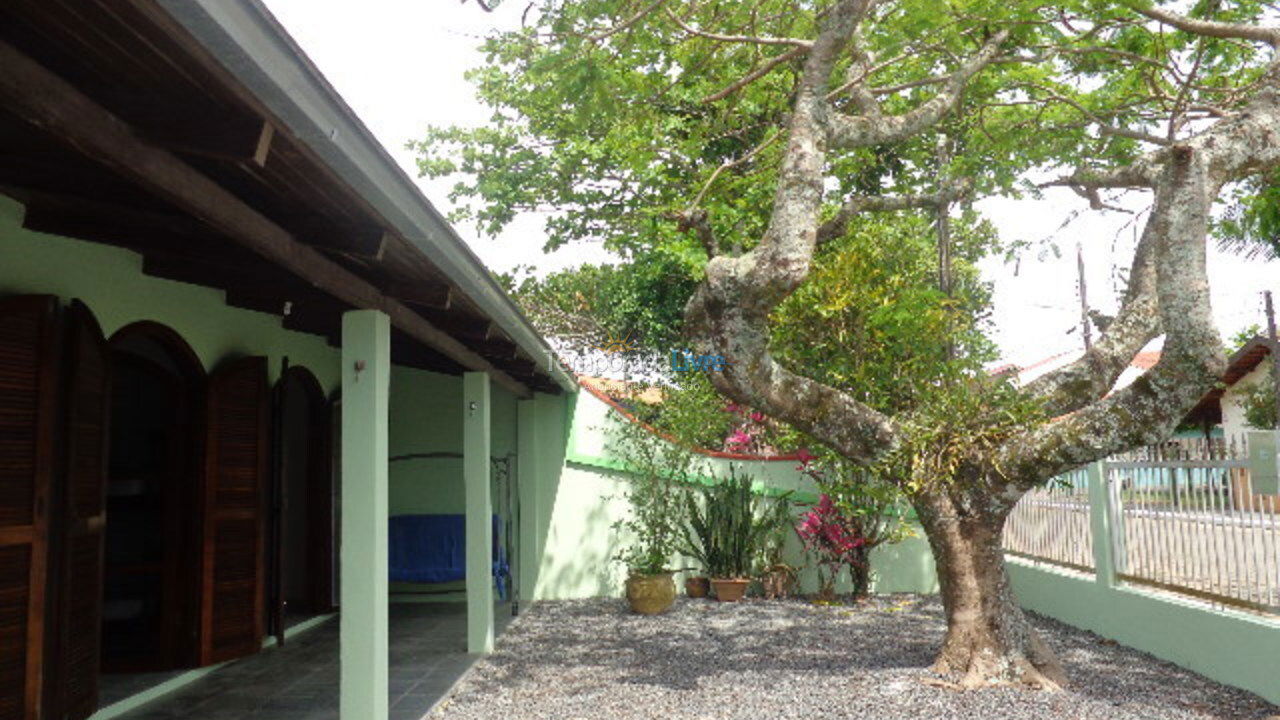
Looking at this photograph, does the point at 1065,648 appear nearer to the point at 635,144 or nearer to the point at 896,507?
the point at 896,507

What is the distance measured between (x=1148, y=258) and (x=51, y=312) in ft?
23.2

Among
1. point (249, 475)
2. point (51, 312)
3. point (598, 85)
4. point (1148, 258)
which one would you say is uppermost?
point (598, 85)

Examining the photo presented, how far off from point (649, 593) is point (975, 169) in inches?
202

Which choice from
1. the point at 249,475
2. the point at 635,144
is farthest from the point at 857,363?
the point at 249,475

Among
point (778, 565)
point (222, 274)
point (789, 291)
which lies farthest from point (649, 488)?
point (222, 274)

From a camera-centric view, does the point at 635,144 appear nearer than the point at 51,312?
No

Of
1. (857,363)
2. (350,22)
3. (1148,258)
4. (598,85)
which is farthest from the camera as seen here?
(857,363)

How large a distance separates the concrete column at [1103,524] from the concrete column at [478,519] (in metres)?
4.99

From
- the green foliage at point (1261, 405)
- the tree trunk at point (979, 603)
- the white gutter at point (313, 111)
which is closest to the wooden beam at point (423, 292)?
the white gutter at point (313, 111)

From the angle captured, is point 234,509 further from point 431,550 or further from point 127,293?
point 431,550

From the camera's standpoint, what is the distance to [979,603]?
232 inches

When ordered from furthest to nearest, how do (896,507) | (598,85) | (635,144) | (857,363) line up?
(896,507)
(635,144)
(857,363)
(598,85)

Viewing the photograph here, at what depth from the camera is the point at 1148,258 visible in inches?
266

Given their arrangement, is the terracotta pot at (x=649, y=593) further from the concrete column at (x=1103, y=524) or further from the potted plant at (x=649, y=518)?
the concrete column at (x=1103, y=524)
